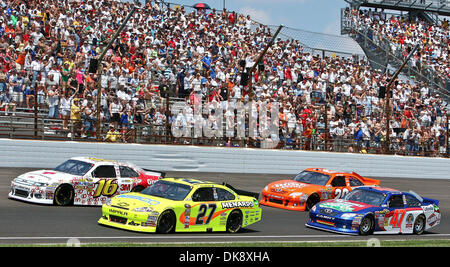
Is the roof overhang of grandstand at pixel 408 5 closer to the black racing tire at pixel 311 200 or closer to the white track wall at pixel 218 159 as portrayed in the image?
the white track wall at pixel 218 159

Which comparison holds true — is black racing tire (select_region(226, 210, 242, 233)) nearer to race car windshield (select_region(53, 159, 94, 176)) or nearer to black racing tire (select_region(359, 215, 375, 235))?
black racing tire (select_region(359, 215, 375, 235))

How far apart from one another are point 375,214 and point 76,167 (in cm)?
758

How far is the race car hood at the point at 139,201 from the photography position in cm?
1263

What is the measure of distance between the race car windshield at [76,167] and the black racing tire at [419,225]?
28.0 ft

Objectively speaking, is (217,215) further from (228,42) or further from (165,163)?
(228,42)

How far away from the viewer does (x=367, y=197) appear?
53.1 feet

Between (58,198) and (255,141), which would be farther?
(255,141)

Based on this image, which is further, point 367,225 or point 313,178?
point 313,178

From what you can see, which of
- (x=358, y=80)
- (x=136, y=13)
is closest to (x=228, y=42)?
(x=136, y=13)

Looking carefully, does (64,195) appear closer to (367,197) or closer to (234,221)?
(234,221)

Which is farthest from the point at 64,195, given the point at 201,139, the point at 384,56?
the point at 384,56

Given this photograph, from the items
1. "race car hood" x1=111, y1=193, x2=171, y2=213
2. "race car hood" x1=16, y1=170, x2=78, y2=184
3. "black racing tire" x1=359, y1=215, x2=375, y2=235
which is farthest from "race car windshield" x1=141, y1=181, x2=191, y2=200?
"black racing tire" x1=359, y1=215, x2=375, y2=235
